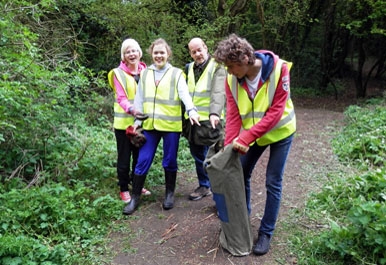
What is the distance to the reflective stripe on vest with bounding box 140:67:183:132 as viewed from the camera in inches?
146

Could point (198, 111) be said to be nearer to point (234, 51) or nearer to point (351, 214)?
point (234, 51)

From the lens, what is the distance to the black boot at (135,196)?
3818mm

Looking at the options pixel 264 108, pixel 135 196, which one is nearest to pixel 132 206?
pixel 135 196

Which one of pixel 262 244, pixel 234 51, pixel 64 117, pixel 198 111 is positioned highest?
pixel 234 51

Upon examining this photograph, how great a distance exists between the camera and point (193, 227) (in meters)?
3.52

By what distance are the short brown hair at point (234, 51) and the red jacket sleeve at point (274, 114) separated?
289 mm

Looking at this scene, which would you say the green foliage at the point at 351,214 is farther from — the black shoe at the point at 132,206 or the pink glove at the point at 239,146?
the black shoe at the point at 132,206

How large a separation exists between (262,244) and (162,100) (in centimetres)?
178

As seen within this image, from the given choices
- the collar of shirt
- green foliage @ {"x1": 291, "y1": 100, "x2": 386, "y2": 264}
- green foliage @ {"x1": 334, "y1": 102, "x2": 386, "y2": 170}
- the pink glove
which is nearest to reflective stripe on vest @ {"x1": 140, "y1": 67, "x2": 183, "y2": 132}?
the collar of shirt

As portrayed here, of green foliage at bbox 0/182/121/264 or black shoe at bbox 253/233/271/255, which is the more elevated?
black shoe at bbox 253/233/271/255

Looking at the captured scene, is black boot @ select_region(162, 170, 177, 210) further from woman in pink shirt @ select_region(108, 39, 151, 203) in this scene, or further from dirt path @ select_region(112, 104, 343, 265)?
woman in pink shirt @ select_region(108, 39, 151, 203)

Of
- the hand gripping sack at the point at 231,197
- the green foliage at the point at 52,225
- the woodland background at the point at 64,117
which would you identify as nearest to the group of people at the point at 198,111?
the hand gripping sack at the point at 231,197

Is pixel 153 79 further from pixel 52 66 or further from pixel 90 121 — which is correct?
pixel 90 121

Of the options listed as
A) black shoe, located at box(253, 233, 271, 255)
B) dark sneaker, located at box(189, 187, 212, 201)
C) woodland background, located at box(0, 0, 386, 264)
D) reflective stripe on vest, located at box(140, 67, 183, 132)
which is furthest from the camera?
dark sneaker, located at box(189, 187, 212, 201)
